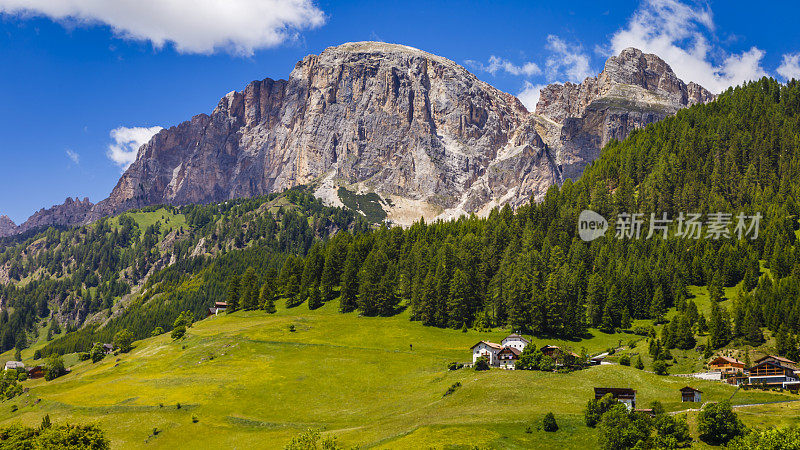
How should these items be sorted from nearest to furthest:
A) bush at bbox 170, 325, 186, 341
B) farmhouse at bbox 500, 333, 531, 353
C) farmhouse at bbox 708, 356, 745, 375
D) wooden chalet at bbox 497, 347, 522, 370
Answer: farmhouse at bbox 708, 356, 745, 375, wooden chalet at bbox 497, 347, 522, 370, farmhouse at bbox 500, 333, 531, 353, bush at bbox 170, 325, 186, 341

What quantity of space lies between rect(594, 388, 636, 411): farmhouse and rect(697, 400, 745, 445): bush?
11945 mm

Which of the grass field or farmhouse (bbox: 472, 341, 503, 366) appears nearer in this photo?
the grass field

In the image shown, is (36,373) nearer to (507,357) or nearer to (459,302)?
(459,302)

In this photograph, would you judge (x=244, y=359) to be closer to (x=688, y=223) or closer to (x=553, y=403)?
(x=553, y=403)

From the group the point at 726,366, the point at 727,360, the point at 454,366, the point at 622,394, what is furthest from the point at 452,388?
the point at 727,360

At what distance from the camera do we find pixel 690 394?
89.2 meters

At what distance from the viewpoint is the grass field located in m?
81.7

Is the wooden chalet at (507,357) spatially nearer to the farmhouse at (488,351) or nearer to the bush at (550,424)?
the farmhouse at (488,351)

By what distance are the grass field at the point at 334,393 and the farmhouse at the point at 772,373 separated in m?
8.46

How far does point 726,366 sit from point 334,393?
74.7m

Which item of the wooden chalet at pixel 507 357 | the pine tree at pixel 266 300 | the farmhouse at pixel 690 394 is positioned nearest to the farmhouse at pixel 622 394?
the farmhouse at pixel 690 394

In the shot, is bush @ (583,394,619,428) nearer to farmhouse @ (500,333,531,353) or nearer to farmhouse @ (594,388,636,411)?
farmhouse @ (594,388,636,411)

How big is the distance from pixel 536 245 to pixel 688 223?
161 feet

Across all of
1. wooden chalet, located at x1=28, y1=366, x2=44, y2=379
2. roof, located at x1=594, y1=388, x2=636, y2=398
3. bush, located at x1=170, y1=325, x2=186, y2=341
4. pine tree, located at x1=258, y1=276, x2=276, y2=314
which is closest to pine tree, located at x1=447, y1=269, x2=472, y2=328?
pine tree, located at x1=258, y1=276, x2=276, y2=314
